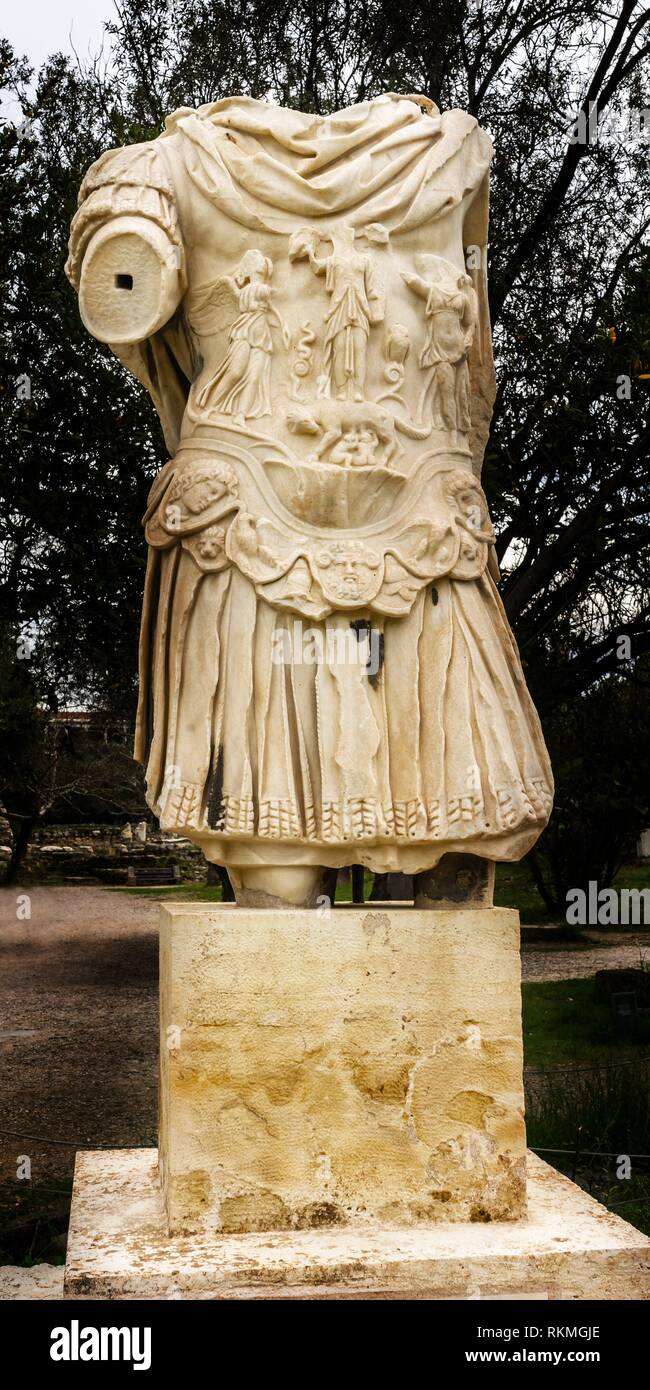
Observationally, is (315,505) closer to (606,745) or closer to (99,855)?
(606,745)

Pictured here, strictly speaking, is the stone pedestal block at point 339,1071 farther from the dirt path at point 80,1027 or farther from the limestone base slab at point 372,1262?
the dirt path at point 80,1027

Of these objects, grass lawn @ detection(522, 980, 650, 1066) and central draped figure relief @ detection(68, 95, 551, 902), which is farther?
grass lawn @ detection(522, 980, 650, 1066)

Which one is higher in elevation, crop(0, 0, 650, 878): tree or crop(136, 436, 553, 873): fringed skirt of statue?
crop(0, 0, 650, 878): tree

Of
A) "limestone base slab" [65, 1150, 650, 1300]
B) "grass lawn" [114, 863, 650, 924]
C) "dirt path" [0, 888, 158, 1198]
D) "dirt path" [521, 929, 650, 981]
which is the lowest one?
"dirt path" [0, 888, 158, 1198]

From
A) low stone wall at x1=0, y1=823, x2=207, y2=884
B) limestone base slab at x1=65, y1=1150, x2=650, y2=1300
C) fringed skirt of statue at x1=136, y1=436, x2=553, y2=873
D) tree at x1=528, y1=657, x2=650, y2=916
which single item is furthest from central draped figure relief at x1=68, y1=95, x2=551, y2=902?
low stone wall at x1=0, y1=823, x2=207, y2=884

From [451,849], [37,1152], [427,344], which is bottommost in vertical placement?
[37,1152]

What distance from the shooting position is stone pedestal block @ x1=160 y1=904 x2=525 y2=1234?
3098 mm

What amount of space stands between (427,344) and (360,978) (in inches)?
59.0

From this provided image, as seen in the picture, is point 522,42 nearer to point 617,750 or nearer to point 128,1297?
point 617,750

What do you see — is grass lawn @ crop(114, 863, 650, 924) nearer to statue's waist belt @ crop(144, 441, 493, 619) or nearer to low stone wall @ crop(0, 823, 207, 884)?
low stone wall @ crop(0, 823, 207, 884)

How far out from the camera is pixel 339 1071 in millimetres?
3148

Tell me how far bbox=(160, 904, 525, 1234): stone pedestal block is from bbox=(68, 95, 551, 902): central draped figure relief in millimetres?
198

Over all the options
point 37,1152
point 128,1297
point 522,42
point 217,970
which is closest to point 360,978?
point 217,970

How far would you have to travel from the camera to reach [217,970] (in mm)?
3131
